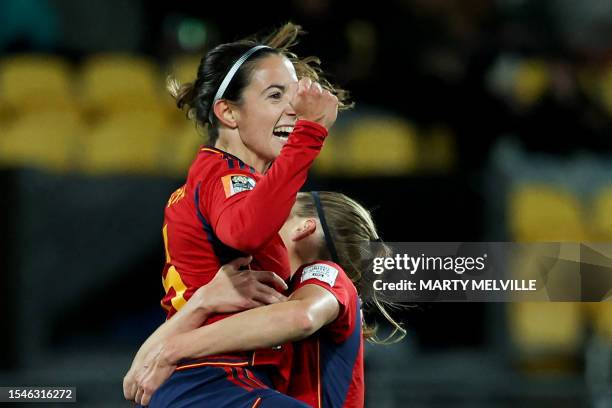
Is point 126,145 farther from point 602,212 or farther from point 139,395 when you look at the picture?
point 139,395

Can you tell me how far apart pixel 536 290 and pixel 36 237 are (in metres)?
2.25

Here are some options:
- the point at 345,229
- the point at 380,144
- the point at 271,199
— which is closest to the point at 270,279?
Result: the point at 345,229

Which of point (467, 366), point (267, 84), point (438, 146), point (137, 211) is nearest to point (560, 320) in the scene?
point (467, 366)

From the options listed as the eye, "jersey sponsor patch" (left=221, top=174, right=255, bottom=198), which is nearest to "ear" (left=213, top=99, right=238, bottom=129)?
the eye

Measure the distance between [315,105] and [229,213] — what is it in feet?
1.00

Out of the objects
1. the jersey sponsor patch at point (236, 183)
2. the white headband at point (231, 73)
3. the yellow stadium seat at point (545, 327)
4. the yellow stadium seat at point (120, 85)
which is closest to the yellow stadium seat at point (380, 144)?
the yellow stadium seat at point (545, 327)

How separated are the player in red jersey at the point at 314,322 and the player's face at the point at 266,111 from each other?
0.78 feet

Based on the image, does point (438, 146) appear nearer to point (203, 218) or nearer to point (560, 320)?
point (560, 320)

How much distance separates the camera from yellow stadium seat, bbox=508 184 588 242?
18.1ft

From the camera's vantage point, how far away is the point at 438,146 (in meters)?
5.73

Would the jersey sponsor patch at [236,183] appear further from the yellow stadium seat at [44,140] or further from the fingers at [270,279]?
the yellow stadium seat at [44,140]

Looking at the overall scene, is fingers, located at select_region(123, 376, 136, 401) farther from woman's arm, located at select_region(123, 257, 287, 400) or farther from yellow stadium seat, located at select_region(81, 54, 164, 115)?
yellow stadium seat, located at select_region(81, 54, 164, 115)

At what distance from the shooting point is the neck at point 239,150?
2721 mm

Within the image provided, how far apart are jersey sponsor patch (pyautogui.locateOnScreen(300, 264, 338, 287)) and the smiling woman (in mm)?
70
